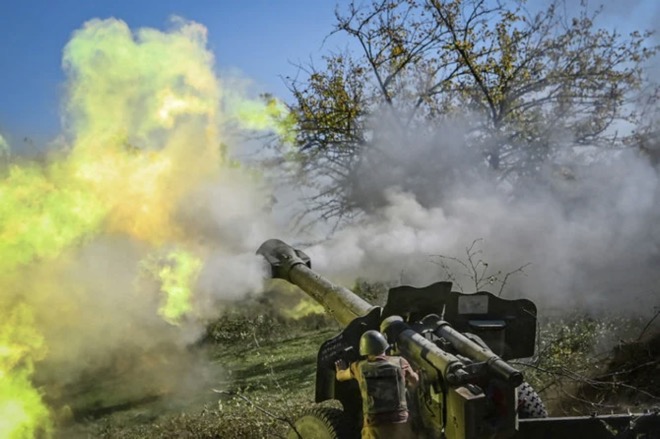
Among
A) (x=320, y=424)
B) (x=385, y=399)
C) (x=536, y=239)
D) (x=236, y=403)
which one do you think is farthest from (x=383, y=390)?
(x=536, y=239)

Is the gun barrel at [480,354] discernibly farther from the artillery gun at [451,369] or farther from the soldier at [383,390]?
the soldier at [383,390]

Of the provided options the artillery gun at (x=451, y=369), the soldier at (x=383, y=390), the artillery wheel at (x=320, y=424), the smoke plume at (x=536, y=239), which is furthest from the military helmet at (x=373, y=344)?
the smoke plume at (x=536, y=239)

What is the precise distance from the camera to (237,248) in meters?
9.48

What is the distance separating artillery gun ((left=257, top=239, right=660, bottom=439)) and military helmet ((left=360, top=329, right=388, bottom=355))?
0.92ft

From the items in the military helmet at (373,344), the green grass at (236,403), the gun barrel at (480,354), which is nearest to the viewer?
the gun barrel at (480,354)

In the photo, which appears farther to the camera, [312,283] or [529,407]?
[312,283]

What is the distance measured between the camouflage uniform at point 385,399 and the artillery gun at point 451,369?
204 mm


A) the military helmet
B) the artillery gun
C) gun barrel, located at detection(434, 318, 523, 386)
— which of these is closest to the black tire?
the artillery gun

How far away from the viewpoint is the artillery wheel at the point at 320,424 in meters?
5.50

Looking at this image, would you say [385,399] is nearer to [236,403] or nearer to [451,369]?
[451,369]

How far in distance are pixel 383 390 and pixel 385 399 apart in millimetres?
66

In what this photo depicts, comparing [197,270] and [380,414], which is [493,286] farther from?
→ [380,414]

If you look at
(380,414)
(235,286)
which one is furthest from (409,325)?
(235,286)

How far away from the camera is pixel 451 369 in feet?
15.0
